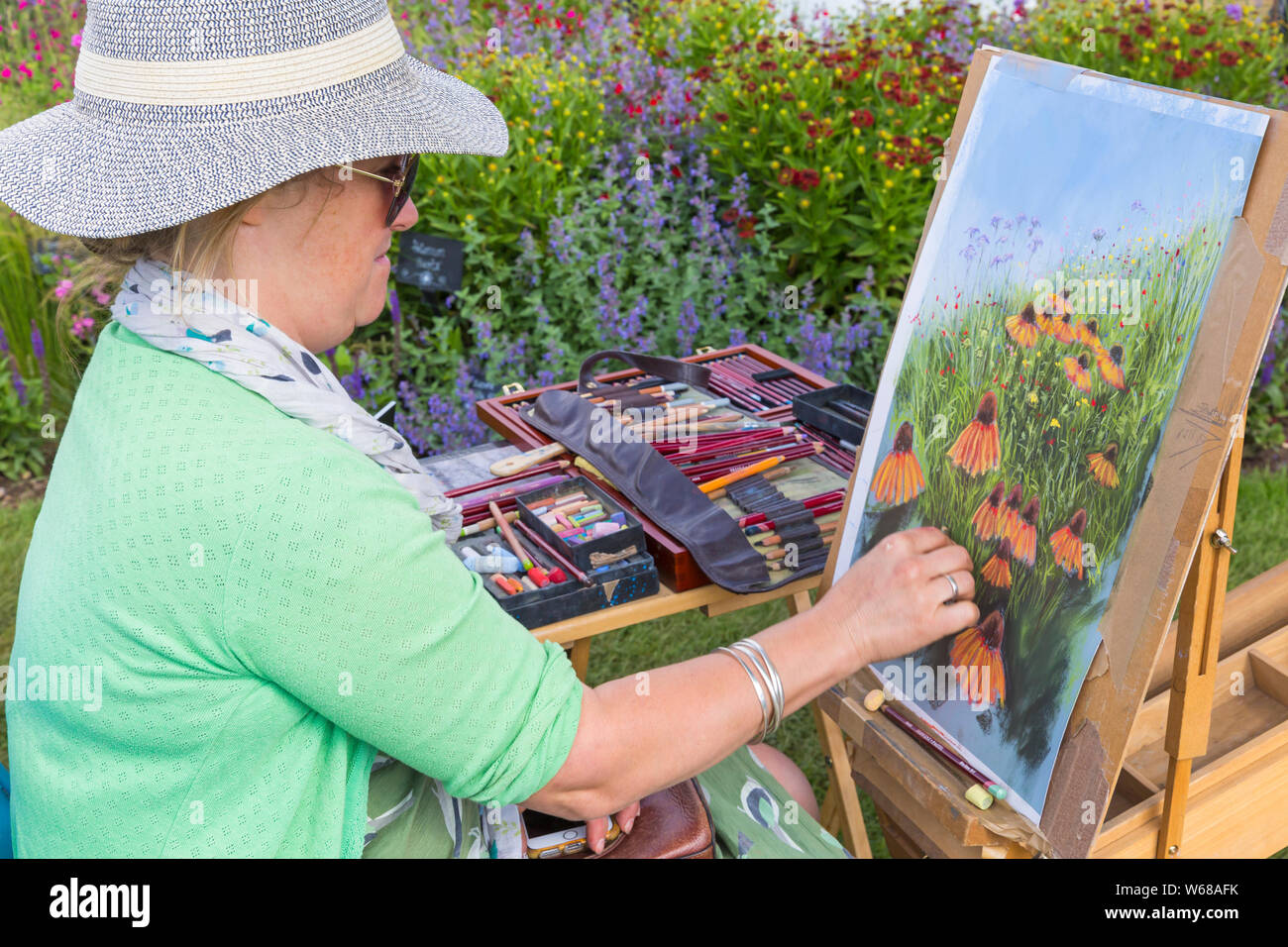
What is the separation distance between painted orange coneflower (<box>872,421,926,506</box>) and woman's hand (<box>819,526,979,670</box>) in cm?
15

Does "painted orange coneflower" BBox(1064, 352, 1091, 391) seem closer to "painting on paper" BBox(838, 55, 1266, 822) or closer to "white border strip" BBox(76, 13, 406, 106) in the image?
"painting on paper" BBox(838, 55, 1266, 822)

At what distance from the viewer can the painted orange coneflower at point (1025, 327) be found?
161cm

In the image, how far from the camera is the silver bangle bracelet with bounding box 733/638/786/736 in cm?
146

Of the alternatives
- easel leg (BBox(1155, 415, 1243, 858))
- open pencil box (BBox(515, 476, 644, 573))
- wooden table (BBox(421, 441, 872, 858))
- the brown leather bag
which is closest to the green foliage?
wooden table (BBox(421, 441, 872, 858))

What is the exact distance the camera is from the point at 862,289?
388 cm

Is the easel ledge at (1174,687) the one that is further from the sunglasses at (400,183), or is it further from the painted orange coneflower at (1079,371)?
the sunglasses at (400,183)

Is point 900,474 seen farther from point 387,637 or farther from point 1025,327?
point 387,637

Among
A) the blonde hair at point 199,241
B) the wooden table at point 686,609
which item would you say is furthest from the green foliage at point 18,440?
the blonde hair at point 199,241

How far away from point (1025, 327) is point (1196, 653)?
0.51 m

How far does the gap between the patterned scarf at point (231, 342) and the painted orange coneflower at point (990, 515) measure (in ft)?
3.00

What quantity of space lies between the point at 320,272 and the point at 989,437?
99 cm
